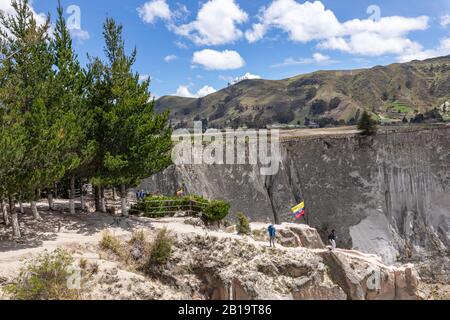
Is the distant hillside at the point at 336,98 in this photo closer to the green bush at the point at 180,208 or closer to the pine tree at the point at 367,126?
the pine tree at the point at 367,126

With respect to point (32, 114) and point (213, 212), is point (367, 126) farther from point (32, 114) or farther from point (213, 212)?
point (32, 114)

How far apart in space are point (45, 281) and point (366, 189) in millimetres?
35561

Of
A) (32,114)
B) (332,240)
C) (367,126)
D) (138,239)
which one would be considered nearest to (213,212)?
(138,239)

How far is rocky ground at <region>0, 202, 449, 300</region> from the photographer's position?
527 inches

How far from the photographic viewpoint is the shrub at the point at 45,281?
10.8m

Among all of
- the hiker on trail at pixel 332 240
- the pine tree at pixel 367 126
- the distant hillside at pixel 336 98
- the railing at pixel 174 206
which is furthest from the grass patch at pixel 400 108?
the railing at pixel 174 206

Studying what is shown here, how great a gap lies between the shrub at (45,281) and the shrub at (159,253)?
11.8 feet

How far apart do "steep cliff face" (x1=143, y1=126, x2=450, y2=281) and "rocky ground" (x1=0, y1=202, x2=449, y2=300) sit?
16126 millimetres

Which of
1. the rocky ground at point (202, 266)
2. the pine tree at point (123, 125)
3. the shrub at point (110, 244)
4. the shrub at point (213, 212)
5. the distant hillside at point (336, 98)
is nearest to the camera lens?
the rocky ground at point (202, 266)

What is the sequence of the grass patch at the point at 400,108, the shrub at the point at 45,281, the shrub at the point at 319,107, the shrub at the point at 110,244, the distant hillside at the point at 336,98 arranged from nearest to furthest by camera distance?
the shrub at the point at 45,281
the shrub at the point at 110,244
the grass patch at the point at 400,108
the distant hillside at the point at 336,98
the shrub at the point at 319,107

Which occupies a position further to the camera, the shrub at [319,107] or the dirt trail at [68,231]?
the shrub at [319,107]
